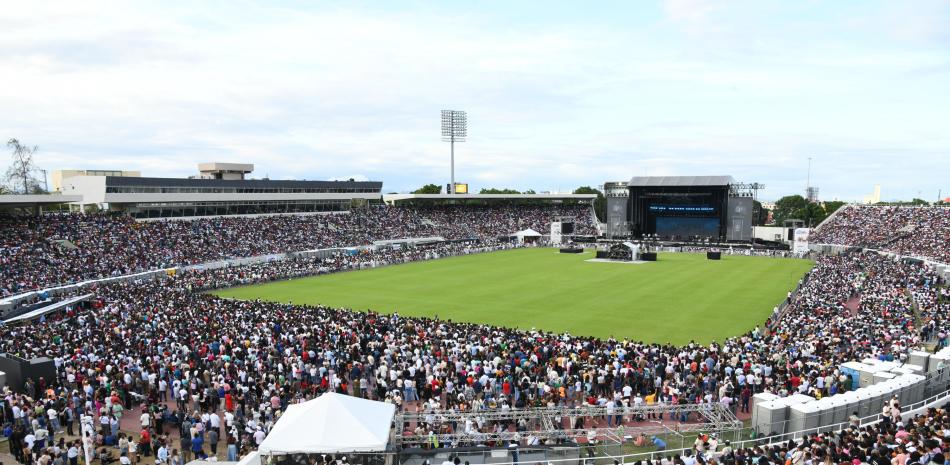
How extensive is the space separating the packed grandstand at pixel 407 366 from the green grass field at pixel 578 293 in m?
2.82

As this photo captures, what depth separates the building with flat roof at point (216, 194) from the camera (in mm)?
49562

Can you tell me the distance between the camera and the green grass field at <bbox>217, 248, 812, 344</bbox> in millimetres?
26203

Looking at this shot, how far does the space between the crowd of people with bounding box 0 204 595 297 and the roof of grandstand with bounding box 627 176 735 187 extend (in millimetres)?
14825

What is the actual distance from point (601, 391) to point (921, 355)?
7.79 meters

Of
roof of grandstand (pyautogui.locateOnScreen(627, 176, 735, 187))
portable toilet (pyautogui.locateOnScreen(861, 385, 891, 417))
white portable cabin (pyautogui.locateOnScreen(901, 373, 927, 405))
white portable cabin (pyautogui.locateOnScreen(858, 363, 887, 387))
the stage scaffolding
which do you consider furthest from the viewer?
roof of grandstand (pyautogui.locateOnScreen(627, 176, 735, 187))

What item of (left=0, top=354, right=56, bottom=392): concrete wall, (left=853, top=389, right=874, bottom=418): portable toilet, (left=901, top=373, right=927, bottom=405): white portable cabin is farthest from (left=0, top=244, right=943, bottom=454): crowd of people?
(left=901, top=373, right=927, bottom=405): white portable cabin

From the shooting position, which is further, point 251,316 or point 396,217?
point 396,217

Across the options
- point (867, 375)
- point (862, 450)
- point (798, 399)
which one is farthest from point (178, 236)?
point (862, 450)

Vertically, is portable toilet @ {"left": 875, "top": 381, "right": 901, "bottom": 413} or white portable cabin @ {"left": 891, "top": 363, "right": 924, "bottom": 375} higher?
white portable cabin @ {"left": 891, "top": 363, "right": 924, "bottom": 375}

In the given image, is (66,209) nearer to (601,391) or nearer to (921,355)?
(601,391)

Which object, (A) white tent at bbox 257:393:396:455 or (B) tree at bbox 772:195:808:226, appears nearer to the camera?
(A) white tent at bbox 257:393:396:455

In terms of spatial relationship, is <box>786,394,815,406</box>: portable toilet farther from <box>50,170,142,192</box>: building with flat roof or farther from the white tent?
<box>50,170,142,192</box>: building with flat roof

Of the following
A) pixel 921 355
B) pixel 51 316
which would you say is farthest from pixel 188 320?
pixel 921 355

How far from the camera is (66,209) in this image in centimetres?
5409
